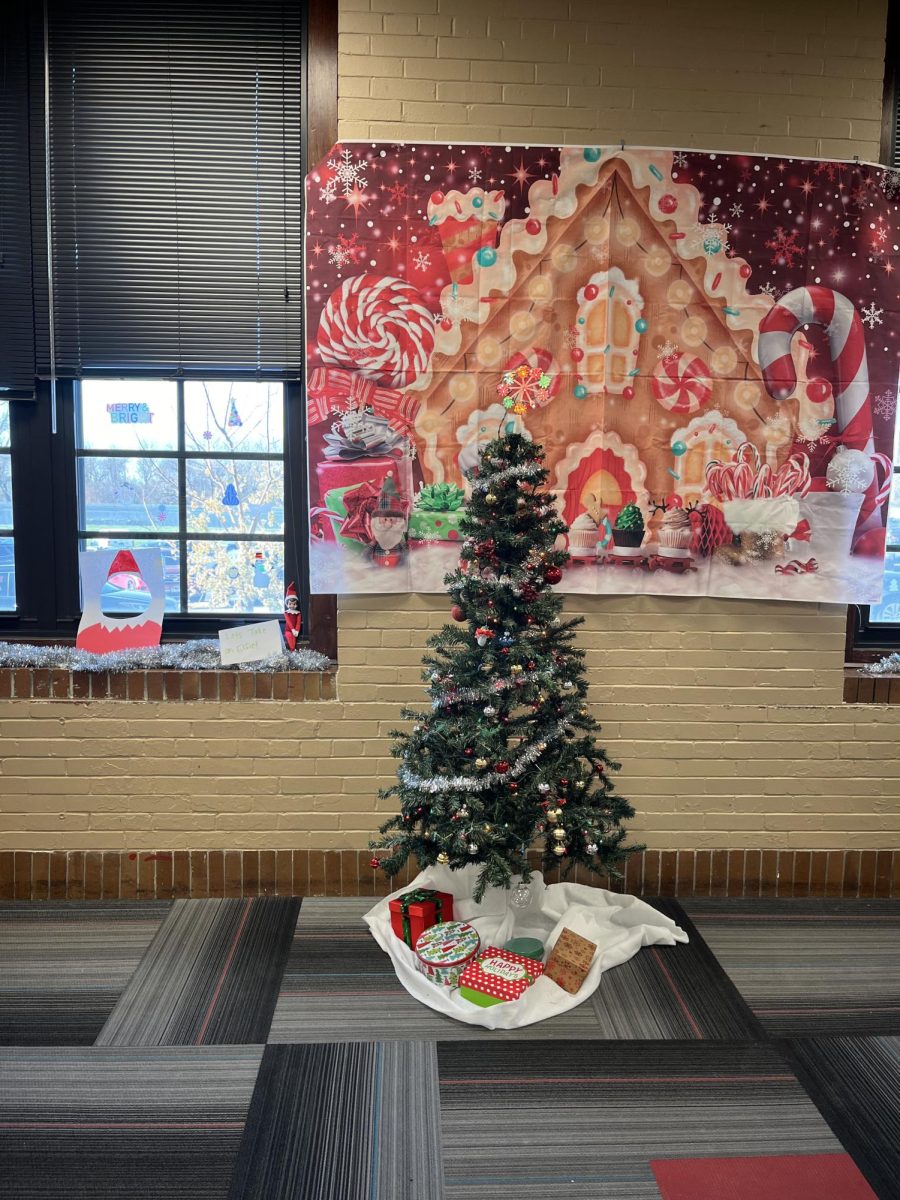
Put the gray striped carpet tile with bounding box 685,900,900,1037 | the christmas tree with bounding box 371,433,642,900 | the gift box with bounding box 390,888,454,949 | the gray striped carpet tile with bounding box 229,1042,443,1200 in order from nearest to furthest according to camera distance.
→ the gray striped carpet tile with bounding box 229,1042,443,1200, the gray striped carpet tile with bounding box 685,900,900,1037, the christmas tree with bounding box 371,433,642,900, the gift box with bounding box 390,888,454,949

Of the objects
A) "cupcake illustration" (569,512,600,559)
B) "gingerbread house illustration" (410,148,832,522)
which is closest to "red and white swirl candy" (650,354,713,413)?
"gingerbread house illustration" (410,148,832,522)

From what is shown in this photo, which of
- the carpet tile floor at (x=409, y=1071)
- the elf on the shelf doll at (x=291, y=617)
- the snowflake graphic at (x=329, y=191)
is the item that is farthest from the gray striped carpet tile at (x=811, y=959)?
the snowflake graphic at (x=329, y=191)

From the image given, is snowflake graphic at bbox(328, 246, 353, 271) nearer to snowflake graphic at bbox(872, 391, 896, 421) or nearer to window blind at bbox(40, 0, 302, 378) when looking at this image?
window blind at bbox(40, 0, 302, 378)

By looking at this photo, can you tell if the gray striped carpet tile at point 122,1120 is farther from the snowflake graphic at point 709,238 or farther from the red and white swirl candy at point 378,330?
the snowflake graphic at point 709,238

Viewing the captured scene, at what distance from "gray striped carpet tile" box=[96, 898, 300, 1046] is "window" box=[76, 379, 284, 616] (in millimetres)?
1130

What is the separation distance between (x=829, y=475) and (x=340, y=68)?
2232 mm

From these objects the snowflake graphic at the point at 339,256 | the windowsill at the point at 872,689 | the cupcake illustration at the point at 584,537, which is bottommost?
the windowsill at the point at 872,689

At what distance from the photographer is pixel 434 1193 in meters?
1.92

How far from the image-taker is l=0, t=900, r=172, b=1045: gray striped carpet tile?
8.21 ft

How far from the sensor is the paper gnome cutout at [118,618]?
3.22 m

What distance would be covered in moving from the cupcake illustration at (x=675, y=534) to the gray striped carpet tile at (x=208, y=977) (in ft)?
6.22

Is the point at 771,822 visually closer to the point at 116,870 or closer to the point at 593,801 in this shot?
the point at 593,801

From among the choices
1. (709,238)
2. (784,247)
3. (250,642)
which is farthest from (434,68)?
(250,642)

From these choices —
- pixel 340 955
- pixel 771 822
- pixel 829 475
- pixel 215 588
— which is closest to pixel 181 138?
pixel 215 588
